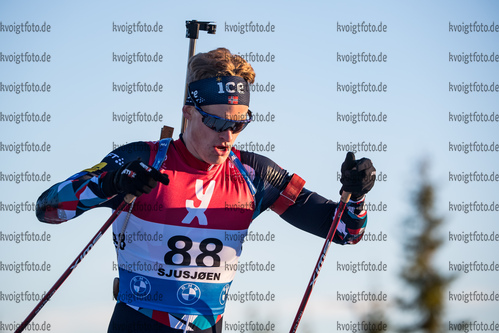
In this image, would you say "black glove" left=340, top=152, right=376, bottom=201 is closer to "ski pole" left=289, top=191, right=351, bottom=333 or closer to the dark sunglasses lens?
"ski pole" left=289, top=191, right=351, bottom=333

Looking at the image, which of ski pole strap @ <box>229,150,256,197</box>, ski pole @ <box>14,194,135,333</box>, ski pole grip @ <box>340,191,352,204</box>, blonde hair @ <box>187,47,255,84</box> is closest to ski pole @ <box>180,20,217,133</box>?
blonde hair @ <box>187,47,255,84</box>

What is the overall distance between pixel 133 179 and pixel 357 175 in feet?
6.05

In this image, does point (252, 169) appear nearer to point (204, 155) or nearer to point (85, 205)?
point (204, 155)

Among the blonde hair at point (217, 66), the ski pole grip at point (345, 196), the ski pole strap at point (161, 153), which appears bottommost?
the ski pole grip at point (345, 196)

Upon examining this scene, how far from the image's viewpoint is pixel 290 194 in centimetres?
788

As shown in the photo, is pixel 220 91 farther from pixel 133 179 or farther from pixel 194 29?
pixel 194 29

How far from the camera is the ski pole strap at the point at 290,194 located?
7.88 m

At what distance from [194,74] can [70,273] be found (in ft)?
6.53

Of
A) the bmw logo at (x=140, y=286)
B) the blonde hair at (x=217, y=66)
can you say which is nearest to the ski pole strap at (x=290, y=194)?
the blonde hair at (x=217, y=66)

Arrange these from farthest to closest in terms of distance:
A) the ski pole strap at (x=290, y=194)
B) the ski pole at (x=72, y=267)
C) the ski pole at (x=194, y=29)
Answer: the ski pole at (x=194, y=29)
the ski pole strap at (x=290, y=194)
the ski pole at (x=72, y=267)

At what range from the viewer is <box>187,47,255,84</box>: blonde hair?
25.3 feet

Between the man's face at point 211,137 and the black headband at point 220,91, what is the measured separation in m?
0.04

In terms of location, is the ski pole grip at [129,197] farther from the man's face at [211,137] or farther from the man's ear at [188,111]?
the man's ear at [188,111]

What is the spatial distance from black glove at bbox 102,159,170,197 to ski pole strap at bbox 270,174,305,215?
1428 millimetres
